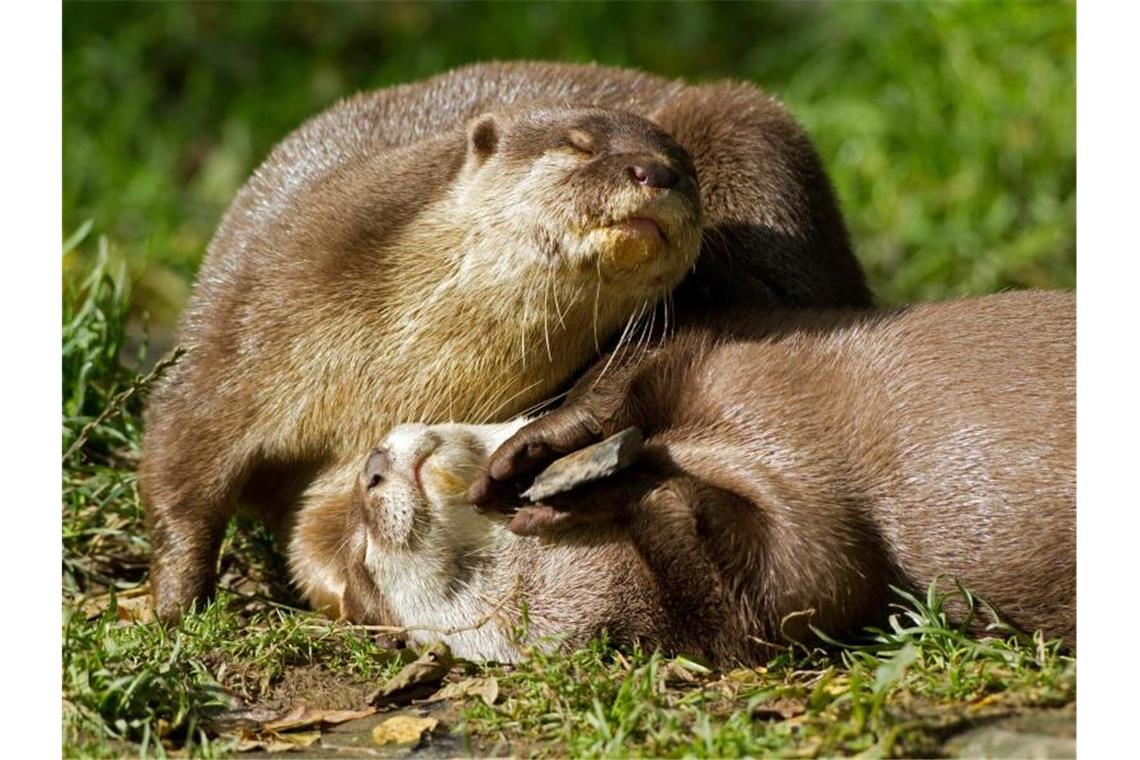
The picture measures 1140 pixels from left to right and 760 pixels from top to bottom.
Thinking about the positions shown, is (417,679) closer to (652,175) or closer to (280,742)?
(280,742)

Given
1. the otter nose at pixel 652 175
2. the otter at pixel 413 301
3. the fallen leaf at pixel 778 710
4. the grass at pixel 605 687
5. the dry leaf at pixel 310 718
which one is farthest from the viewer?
the otter at pixel 413 301

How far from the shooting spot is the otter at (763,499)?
328 cm

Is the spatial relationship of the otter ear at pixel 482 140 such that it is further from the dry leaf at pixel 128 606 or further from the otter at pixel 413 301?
the dry leaf at pixel 128 606

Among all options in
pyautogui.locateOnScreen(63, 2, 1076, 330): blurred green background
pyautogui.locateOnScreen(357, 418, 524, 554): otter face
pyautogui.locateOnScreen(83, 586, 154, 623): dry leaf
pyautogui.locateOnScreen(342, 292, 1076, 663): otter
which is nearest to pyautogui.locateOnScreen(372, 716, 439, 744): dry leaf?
pyautogui.locateOnScreen(342, 292, 1076, 663): otter

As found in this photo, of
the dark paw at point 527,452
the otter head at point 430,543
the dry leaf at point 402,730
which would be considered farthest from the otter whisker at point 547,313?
the dry leaf at point 402,730

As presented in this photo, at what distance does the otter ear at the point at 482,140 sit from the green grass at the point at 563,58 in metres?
0.90

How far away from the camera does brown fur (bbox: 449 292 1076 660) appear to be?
10.7 ft

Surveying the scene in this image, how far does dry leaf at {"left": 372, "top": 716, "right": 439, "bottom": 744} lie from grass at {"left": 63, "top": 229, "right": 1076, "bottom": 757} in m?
0.05

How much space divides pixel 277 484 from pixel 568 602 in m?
0.90

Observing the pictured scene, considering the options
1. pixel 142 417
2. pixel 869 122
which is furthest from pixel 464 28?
pixel 142 417

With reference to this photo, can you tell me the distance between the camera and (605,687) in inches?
121

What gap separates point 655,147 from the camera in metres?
3.63

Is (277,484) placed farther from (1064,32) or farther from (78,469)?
(1064,32)

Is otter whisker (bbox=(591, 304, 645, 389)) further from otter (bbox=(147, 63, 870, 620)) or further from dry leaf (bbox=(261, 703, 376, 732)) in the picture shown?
dry leaf (bbox=(261, 703, 376, 732))
